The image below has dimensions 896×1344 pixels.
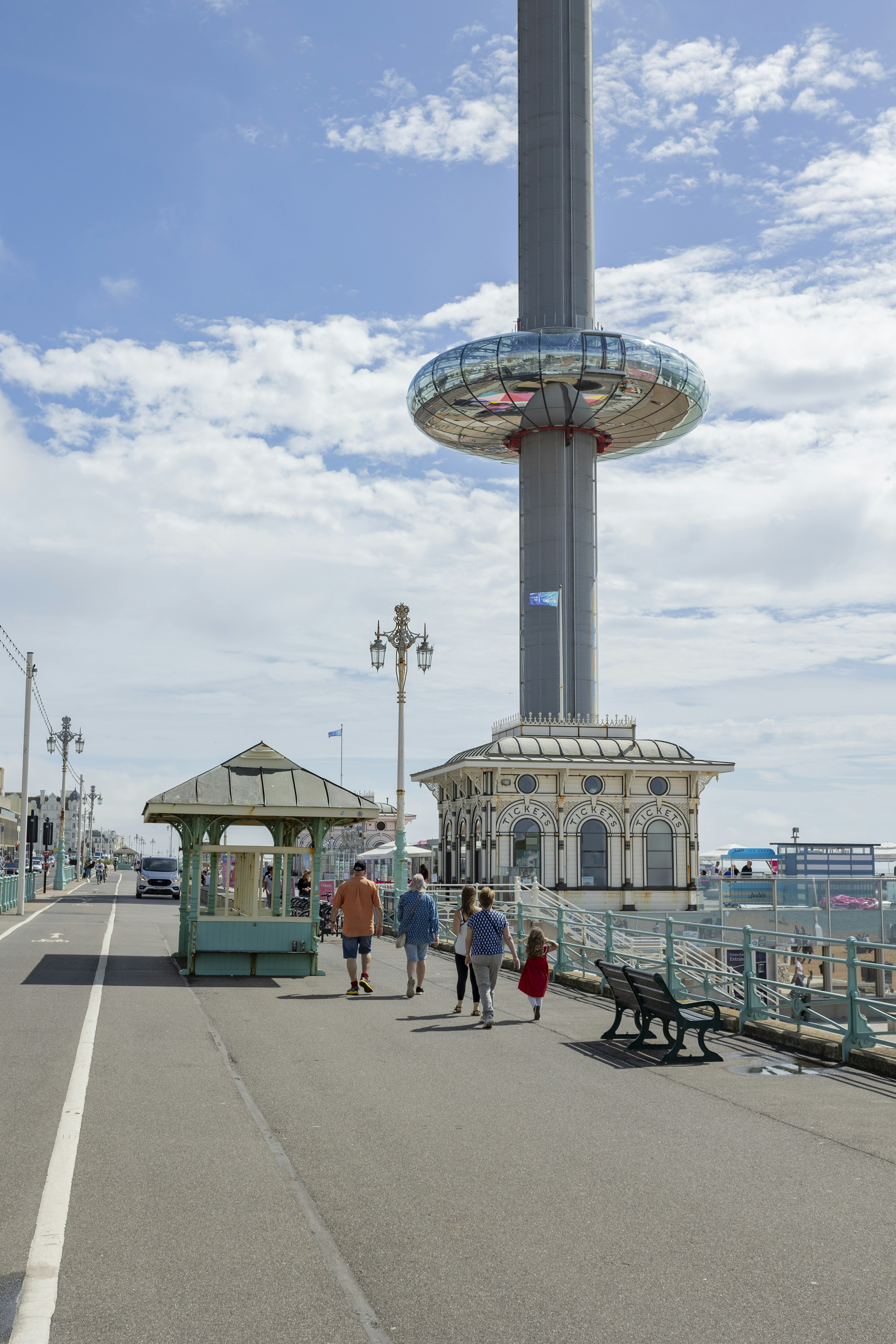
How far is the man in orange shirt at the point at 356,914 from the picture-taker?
1538 centimetres

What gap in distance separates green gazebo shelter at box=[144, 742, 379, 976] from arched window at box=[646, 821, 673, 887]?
82.1ft

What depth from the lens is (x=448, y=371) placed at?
215 ft

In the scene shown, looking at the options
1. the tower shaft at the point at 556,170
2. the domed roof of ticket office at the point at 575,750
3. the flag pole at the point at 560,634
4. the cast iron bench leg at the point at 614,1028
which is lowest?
the cast iron bench leg at the point at 614,1028

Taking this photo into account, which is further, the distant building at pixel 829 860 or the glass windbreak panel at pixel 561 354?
the glass windbreak panel at pixel 561 354

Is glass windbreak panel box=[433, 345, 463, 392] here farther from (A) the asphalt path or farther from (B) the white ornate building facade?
(A) the asphalt path

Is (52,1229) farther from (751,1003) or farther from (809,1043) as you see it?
(751,1003)

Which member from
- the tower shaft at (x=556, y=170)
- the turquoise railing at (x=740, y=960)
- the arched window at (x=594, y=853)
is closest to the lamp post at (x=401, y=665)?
the turquoise railing at (x=740, y=960)

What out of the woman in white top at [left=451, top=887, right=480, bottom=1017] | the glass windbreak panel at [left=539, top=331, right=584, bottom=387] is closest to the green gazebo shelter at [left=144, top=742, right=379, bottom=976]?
the woman in white top at [left=451, top=887, right=480, bottom=1017]

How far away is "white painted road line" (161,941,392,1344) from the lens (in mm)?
4688

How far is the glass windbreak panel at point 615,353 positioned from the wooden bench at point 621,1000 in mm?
54035

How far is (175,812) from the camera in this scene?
1766 cm

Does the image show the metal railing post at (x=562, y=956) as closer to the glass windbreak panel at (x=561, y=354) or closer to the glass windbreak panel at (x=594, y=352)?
the glass windbreak panel at (x=561, y=354)

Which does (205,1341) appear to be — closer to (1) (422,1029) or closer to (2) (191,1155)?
(2) (191,1155)

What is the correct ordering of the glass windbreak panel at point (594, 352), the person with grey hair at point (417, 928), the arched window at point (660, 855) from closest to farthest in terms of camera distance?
1. the person with grey hair at point (417, 928)
2. the arched window at point (660, 855)
3. the glass windbreak panel at point (594, 352)
